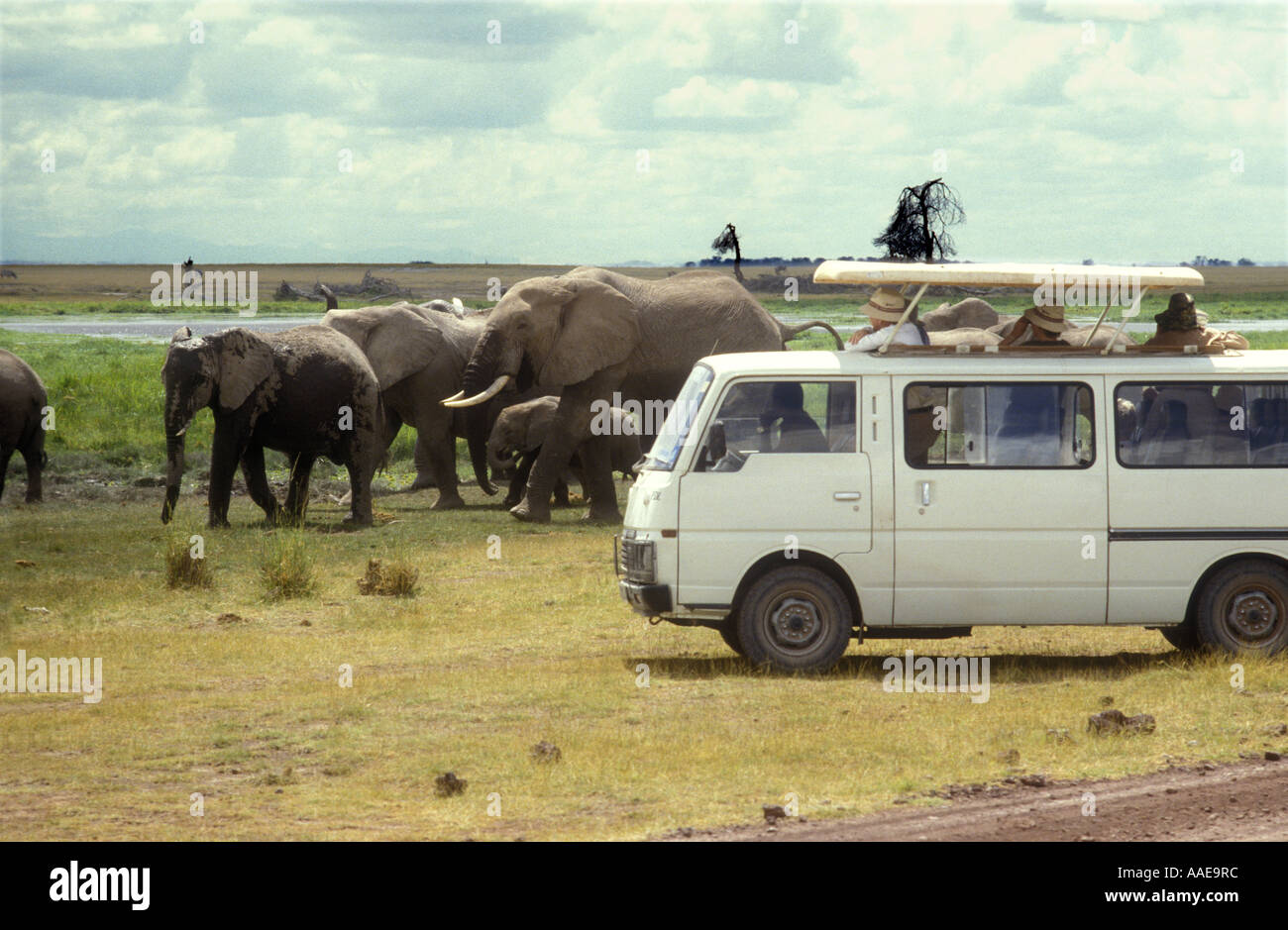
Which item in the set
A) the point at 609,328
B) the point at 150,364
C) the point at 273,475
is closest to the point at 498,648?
the point at 609,328

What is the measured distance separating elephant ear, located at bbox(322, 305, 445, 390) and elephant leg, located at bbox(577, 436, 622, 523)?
4.06 meters

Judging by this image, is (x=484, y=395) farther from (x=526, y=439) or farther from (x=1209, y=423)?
(x=1209, y=423)

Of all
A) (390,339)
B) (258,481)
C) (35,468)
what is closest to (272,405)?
(258,481)

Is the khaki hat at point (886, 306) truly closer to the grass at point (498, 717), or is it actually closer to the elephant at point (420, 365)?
the grass at point (498, 717)

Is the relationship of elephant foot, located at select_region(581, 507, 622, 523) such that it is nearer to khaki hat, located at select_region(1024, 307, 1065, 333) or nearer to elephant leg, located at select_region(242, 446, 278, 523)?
elephant leg, located at select_region(242, 446, 278, 523)

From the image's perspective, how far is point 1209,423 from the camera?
1208 cm

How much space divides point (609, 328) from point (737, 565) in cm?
1085

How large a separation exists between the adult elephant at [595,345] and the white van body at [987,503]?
10.0m

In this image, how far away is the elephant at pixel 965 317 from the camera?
1227 inches

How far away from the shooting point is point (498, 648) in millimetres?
13617

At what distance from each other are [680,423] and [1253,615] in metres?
4.18

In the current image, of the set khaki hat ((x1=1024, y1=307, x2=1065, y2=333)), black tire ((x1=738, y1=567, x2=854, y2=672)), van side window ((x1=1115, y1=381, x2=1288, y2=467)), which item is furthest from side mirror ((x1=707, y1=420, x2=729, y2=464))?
khaki hat ((x1=1024, y1=307, x2=1065, y2=333))

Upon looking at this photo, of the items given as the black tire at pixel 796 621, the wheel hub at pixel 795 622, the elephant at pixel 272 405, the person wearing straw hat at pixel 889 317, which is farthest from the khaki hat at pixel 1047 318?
the elephant at pixel 272 405
